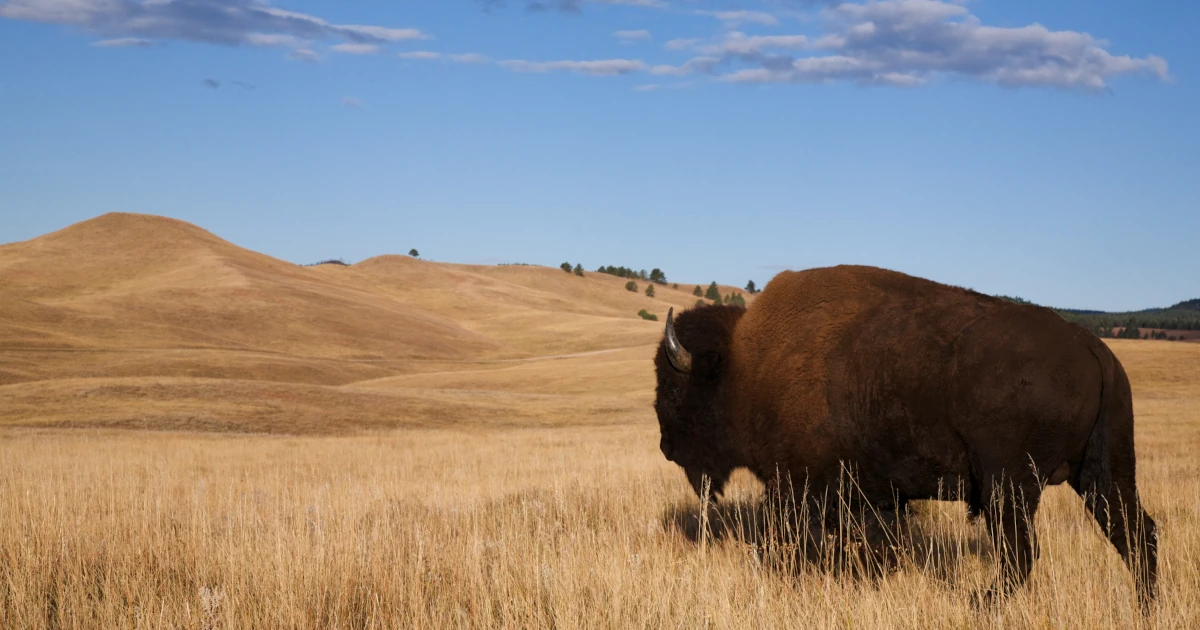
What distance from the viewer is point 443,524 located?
886 centimetres

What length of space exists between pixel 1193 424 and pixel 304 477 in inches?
850

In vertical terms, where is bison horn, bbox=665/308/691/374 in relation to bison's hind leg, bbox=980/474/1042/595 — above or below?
above

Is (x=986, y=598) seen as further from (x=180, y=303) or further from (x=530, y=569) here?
(x=180, y=303)

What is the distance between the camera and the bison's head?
287 inches

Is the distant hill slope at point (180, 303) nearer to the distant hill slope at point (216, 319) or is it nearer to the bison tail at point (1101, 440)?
the distant hill slope at point (216, 319)

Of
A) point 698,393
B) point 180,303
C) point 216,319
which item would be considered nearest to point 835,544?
point 698,393

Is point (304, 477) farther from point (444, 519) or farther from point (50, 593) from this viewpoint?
point (50, 593)

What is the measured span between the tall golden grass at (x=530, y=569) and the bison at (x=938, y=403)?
1.78 ft

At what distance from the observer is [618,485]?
11.4 metres

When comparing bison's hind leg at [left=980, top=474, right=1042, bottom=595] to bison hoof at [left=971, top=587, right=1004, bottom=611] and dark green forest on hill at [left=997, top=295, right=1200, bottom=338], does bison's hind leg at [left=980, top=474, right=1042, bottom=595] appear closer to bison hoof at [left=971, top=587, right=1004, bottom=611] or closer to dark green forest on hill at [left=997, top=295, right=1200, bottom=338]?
bison hoof at [left=971, top=587, right=1004, bottom=611]

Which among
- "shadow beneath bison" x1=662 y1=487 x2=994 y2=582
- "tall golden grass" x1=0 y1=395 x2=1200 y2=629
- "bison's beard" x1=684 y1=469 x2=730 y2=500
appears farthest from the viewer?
"bison's beard" x1=684 y1=469 x2=730 y2=500

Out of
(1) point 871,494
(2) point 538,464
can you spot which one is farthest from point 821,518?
(2) point 538,464

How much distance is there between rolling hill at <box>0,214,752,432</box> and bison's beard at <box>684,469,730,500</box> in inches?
916

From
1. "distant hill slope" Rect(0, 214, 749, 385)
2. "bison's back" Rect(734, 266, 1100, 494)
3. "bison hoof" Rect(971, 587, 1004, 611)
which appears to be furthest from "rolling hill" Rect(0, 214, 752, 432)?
"bison hoof" Rect(971, 587, 1004, 611)
